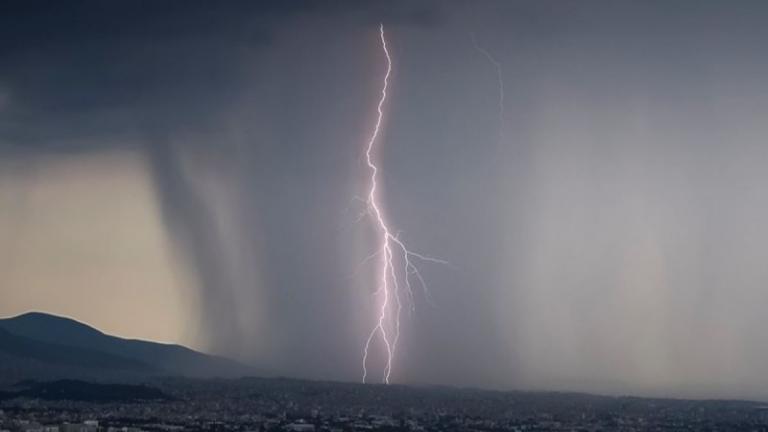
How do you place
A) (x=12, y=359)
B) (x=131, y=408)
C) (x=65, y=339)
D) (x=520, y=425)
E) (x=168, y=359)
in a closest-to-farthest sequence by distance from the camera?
(x=520, y=425), (x=131, y=408), (x=12, y=359), (x=65, y=339), (x=168, y=359)

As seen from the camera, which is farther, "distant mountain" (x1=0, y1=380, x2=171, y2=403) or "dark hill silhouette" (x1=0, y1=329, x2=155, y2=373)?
"dark hill silhouette" (x1=0, y1=329, x2=155, y2=373)

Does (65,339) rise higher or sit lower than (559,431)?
higher

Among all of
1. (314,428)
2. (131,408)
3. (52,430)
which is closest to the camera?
(52,430)

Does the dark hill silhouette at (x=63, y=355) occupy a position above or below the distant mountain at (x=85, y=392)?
above

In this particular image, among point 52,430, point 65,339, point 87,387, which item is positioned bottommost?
point 52,430

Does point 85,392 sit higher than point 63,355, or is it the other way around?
point 63,355

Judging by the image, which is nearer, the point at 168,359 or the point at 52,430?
the point at 52,430

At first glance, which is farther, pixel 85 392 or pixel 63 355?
pixel 63 355

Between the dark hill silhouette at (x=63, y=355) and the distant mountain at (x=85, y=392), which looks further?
the dark hill silhouette at (x=63, y=355)

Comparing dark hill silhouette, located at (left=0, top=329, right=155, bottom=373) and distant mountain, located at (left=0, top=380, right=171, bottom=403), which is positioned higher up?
dark hill silhouette, located at (left=0, top=329, right=155, bottom=373)

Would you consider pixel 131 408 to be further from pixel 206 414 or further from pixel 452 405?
pixel 452 405

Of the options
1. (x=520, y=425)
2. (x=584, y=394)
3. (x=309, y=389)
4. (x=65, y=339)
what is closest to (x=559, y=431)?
(x=520, y=425)
